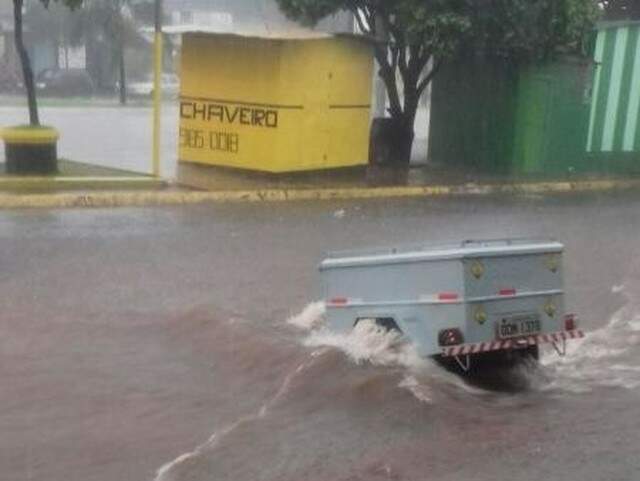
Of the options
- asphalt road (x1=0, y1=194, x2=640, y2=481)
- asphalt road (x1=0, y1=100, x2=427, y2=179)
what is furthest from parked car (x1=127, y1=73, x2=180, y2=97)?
asphalt road (x1=0, y1=194, x2=640, y2=481)

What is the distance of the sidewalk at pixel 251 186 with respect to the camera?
1997 centimetres

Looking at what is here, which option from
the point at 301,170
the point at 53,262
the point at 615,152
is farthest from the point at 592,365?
the point at 615,152

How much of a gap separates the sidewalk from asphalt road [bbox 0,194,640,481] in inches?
151

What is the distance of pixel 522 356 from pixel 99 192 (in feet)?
37.4

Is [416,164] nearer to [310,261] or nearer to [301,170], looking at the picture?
[301,170]

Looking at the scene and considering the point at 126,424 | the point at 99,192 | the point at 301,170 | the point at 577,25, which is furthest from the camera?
the point at 577,25

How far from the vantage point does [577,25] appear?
25.1m

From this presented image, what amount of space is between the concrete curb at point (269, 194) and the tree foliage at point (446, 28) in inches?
96.1

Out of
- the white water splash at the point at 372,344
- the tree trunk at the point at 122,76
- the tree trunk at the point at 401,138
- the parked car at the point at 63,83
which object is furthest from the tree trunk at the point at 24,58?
the parked car at the point at 63,83

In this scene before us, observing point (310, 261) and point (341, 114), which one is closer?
point (310, 261)

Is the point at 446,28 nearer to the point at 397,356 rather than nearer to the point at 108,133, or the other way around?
the point at 108,133

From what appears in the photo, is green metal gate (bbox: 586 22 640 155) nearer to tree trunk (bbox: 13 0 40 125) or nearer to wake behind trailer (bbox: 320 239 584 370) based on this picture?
tree trunk (bbox: 13 0 40 125)

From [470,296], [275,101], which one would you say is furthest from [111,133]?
[470,296]

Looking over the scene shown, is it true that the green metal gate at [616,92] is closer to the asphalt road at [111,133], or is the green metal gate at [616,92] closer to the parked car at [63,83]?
the asphalt road at [111,133]
